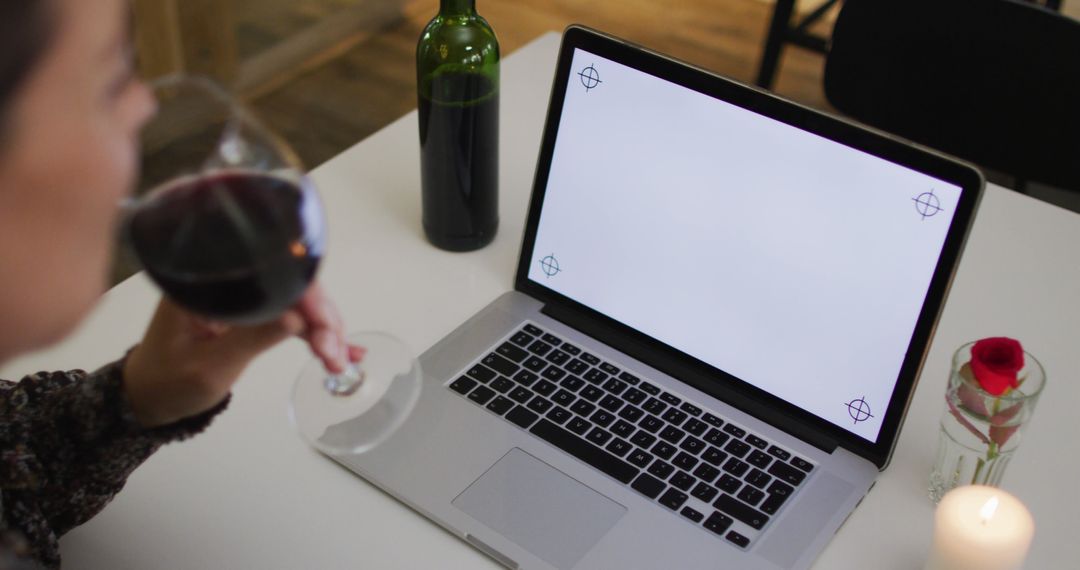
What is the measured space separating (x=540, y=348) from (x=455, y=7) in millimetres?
359

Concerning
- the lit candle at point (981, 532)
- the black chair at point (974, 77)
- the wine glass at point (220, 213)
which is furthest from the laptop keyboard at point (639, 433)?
the black chair at point (974, 77)

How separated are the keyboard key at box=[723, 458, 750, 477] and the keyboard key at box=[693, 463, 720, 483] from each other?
11mm

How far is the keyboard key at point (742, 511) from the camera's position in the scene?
0.84 m

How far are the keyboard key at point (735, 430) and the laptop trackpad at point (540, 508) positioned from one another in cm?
13

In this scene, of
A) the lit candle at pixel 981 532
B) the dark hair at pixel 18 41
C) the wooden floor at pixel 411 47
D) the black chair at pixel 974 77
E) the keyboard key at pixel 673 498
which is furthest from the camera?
the wooden floor at pixel 411 47

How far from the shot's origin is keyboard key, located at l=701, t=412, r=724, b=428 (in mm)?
925

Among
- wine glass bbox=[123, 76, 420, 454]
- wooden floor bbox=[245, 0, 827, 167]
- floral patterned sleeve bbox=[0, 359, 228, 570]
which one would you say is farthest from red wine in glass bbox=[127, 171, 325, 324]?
wooden floor bbox=[245, 0, 827, 167]

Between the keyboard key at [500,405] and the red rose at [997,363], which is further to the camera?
the keyboard key at [500,405]

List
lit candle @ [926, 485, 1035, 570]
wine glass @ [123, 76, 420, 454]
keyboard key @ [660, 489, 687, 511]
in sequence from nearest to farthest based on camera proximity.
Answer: wine glass @ [123, 76, 420, 454], lit candle @ [926, 485, 1035, 570], keyboard key @ [660, 489, 687, 511]

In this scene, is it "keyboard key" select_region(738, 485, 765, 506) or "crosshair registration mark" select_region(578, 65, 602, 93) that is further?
"crosshair registration mark" select_region(578, 65, 602, 93)

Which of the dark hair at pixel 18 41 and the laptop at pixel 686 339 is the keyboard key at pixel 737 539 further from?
the dark hair at pixel 18 41

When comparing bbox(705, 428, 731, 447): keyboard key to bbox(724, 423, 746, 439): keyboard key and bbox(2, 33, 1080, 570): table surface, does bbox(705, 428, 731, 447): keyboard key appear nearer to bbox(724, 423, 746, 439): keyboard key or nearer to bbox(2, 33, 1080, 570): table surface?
bbox(724, 423, 746, 439): keyboard key

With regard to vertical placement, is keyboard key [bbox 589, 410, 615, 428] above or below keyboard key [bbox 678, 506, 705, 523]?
below

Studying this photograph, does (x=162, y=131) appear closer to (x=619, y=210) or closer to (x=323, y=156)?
(x=619, y=210)
